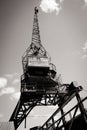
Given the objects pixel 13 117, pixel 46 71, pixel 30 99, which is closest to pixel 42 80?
pixel 46 71

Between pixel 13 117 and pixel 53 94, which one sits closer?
pixel 53 94

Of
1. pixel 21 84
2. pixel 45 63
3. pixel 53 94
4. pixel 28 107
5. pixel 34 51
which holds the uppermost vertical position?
pixel 34 51

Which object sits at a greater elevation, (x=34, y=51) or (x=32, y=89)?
(x=34, y=51)

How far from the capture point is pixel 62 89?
16.0 m

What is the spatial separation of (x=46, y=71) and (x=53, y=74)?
140 centimetres

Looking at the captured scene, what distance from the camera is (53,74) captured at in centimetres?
1867

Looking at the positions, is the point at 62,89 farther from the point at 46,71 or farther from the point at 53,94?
the point at 46,71

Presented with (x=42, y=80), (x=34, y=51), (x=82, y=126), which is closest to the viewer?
(x=82, y=126)

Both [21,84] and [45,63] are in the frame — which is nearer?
[21,84]

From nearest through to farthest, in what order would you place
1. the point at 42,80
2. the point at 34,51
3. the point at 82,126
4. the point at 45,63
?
the point at 82,126 < the point at 42,80 < the point at 45,63 < the point at 34,51

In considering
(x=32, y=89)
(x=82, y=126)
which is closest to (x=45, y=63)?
(x=32, y=89)

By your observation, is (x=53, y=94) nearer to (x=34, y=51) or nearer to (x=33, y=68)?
(x=33, y=68)

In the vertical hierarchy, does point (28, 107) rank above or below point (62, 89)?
below

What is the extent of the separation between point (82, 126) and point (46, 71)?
38.8ft
